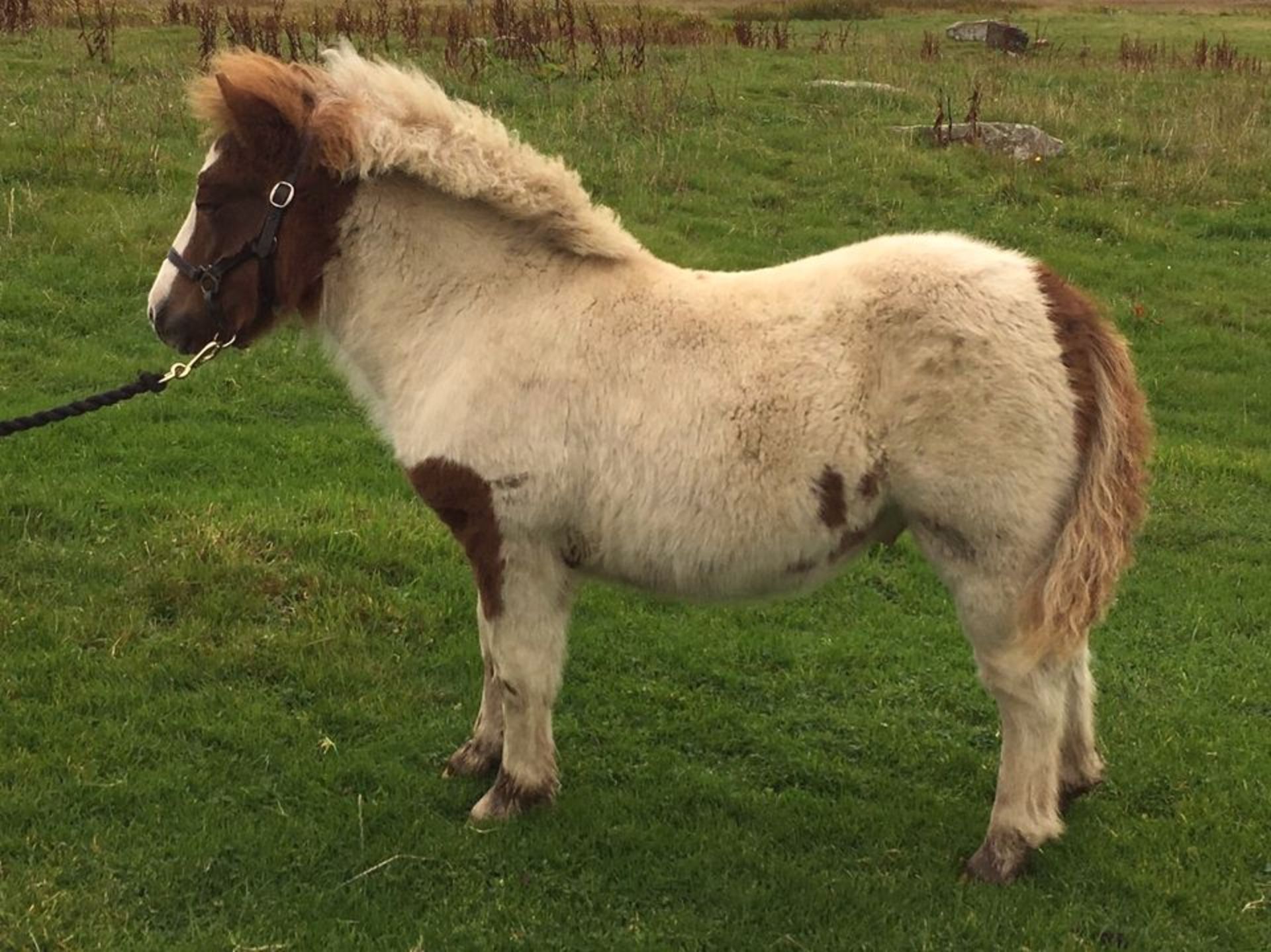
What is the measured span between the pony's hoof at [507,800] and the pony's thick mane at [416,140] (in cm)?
199

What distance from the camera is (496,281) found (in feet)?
14.0

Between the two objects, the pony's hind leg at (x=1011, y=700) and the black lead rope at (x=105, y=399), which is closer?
the pony's hind leg at (x=1011, y=700)

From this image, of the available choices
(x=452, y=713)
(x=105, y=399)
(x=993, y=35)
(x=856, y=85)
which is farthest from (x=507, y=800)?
(x=993, y=35)

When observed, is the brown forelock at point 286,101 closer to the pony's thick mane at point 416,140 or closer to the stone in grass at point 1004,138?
the pony's thick mane at point 416,140

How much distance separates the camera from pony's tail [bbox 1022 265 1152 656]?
3.85 m

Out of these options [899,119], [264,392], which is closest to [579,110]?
[899,119]

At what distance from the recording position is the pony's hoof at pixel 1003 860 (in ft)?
13.8

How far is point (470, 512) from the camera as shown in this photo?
4117mm

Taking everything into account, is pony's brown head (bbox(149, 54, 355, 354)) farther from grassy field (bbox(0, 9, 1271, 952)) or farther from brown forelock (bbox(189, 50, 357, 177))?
grassy field (bbox(0, 9, 1271, 952))

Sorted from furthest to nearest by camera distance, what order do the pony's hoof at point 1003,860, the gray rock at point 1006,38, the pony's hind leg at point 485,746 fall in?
1. the gray rock at point 1006,38
2. the pony's hind leg at point 485,746
3. the pony's hoof at point 1003,860

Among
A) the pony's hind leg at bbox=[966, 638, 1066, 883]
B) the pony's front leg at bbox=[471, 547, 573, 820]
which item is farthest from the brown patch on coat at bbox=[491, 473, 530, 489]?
the pony's hind leg at bbox=[966, 638, 1066, 883]

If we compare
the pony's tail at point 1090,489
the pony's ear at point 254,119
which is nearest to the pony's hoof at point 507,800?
the pony's tail at point 1090,489

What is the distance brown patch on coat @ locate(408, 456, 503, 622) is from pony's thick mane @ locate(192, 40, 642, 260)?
0.92 metres

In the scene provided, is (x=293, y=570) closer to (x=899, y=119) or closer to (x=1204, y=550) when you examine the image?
(x=1204, y=550)
